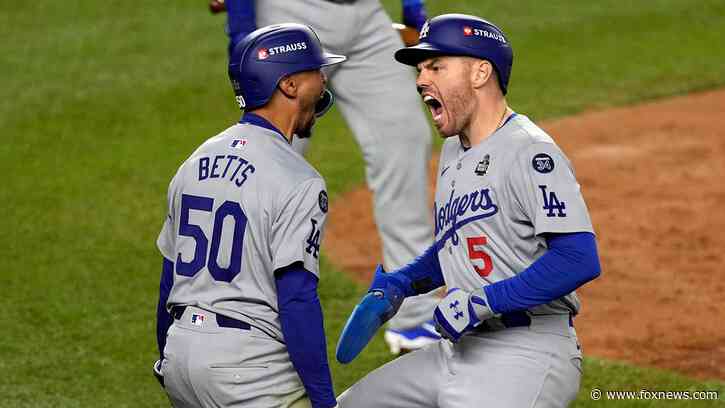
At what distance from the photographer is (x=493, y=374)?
4.10 m

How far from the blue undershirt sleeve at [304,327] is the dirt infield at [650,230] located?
281 centimetres

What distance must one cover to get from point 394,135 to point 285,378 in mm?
2466

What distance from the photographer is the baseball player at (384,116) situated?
629 cm

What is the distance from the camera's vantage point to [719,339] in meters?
6.64

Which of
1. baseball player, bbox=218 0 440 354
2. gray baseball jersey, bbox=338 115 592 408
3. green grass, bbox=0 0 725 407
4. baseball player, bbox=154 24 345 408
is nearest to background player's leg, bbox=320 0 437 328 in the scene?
baseball player, bbox=218 0 440 354

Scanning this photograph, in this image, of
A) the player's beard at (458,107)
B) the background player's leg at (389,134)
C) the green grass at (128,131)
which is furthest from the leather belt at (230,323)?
the background player's leg at (389,134)

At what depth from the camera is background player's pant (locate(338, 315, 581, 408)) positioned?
4.06m

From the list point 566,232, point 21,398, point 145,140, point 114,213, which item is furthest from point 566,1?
point 566,232

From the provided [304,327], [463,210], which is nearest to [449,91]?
[463,210]

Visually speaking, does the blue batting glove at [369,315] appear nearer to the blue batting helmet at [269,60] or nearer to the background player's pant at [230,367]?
the background player's pant at [230,367]

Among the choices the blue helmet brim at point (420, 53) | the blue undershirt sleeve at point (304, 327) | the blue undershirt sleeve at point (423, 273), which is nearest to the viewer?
the blue undershirt sleeve at point (304, 327)

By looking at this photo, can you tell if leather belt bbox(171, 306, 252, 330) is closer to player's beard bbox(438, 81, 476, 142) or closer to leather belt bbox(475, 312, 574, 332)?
leather belt bbox(475, 312, 574, 332)

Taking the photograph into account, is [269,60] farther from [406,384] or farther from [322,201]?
[406,384]

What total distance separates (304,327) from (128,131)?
657cm
